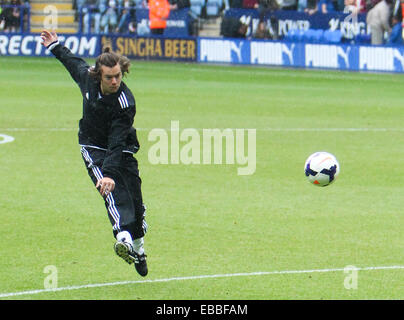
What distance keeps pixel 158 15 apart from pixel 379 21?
350 inches

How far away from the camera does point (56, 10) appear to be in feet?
147

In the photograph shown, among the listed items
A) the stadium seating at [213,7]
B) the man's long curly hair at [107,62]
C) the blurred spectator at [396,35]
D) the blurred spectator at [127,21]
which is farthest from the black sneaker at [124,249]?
the stadium seating at [213,7]

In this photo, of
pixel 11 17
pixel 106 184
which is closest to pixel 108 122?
pixel 106 184

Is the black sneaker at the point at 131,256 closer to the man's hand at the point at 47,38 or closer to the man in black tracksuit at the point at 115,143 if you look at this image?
the man in black tracksuit at the point at 115,143

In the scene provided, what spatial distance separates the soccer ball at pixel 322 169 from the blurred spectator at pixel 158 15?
91.7 feet

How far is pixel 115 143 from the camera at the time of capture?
9.16m

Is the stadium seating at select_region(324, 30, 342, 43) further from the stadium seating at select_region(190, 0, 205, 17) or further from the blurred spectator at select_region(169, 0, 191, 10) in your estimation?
the blurred spectator at select_region(169, 0, 191, 10)

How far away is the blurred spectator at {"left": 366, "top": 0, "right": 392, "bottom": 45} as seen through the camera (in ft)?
115

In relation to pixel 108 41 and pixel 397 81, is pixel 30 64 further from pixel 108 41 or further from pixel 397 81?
pixel 397 81

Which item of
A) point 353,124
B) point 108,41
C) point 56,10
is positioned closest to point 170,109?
point 353,124

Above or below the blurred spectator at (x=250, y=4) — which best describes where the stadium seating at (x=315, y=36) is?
below

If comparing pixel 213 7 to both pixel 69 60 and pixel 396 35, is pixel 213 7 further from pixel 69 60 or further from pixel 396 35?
pixel 69 60

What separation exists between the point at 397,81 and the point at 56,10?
1813 cm

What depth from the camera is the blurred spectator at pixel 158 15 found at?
39.7 m
